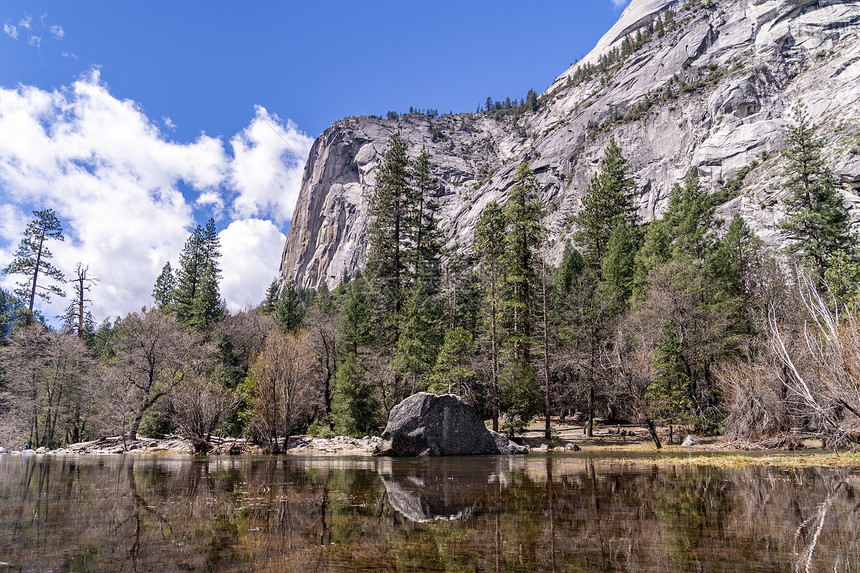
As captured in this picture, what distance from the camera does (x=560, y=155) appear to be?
115m

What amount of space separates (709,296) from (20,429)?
50.4 m

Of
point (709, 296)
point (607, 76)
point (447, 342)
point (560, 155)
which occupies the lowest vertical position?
point (447, 342)

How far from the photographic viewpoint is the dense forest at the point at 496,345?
77.1 ft

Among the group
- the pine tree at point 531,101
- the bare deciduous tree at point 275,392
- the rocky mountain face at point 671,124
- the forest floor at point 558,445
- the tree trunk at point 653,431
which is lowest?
the forest floor at point 558,445

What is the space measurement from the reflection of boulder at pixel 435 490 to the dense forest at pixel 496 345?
481 inches

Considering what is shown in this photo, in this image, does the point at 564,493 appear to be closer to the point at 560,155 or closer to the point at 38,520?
the point at 38,520

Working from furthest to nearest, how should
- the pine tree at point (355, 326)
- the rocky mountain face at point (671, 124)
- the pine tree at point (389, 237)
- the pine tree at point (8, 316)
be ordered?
the rocky mountain face at point (671, 124) < the pine tree at point (8, 316) < the pine tree at point (389, 237) < the pine tree at point (355, 326)

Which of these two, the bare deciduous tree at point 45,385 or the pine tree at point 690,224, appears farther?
the pine tree at point 690,224

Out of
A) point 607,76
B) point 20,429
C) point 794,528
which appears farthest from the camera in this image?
point 607,76

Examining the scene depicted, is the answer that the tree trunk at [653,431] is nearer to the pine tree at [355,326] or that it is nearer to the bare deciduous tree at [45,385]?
the pine tree at [355,326]

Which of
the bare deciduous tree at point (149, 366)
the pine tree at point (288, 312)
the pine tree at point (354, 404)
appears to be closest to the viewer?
the pine tree at point (354, 404)

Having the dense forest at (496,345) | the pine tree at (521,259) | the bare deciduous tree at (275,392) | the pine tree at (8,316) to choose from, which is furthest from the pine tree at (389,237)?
the pine tree at (8,316)

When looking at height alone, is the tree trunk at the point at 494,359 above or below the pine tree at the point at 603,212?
below

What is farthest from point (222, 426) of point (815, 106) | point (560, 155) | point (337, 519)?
point (560, 155)
